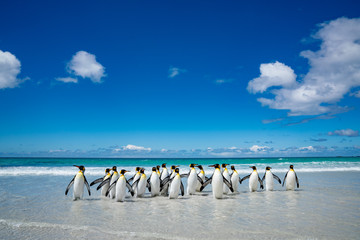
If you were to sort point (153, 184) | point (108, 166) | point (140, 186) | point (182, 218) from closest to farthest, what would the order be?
1. point (182, 218)
2. point (140, 186)
3. point (153, 184)
4. point (108, 166)

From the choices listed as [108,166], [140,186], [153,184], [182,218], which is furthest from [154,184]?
[108,166]

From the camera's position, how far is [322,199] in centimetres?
794

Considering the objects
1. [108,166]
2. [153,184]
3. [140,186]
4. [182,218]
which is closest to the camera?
[182,218]

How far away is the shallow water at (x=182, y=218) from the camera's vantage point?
4.57 meters

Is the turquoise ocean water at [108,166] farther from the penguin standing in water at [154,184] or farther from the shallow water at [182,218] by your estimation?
the shallow water at [182,218]

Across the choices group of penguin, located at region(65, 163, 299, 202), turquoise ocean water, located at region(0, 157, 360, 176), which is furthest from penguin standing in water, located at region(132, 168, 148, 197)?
turquoise ocean water, located at region(0, 157, 360, 176)

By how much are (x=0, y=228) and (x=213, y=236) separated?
3.96 metres

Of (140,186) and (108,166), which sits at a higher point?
(140,186)

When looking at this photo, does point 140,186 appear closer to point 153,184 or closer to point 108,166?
point 153,184

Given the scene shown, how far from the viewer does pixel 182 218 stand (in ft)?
18.5

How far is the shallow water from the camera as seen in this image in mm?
4574

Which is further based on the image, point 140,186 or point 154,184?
point 154,184

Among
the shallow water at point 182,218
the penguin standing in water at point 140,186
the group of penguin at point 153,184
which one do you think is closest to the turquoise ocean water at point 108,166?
the group of penguin at point 153,184

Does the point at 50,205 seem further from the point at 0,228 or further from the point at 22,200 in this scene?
the point at 0,228
